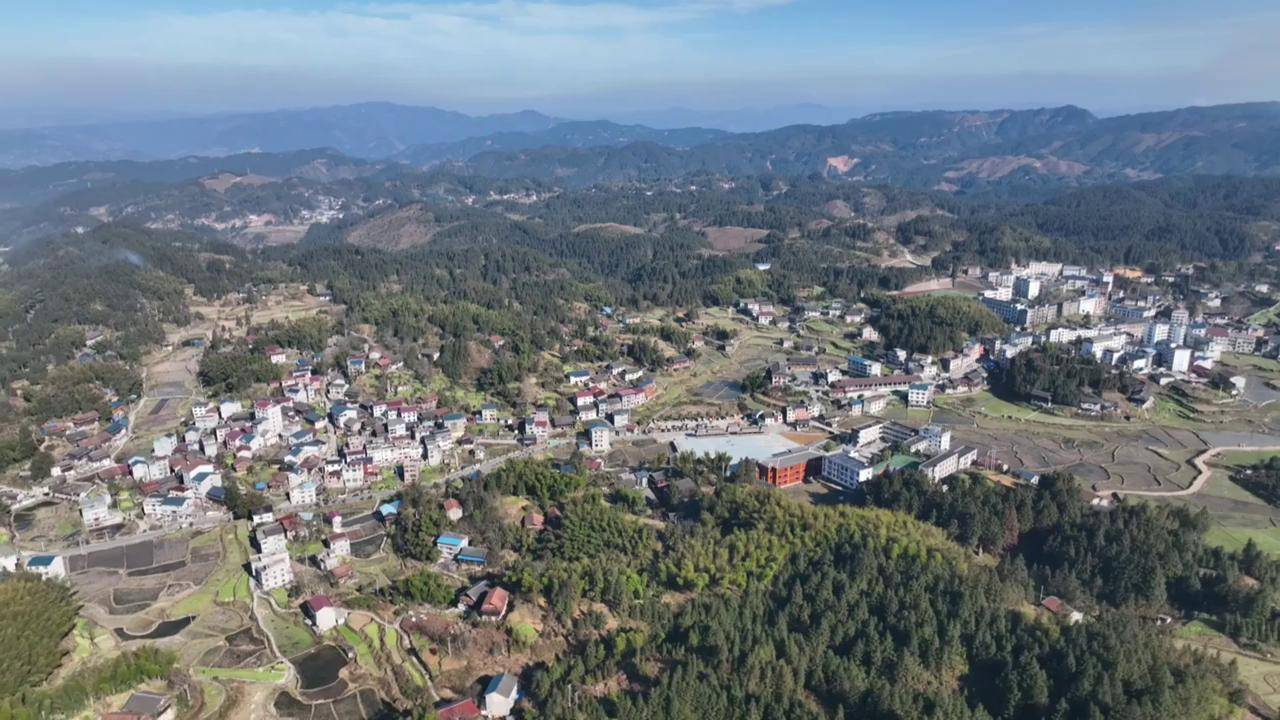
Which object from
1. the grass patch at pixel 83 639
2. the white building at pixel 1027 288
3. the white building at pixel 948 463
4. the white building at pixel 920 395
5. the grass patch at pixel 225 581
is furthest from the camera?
the white building at pixel 1027 288

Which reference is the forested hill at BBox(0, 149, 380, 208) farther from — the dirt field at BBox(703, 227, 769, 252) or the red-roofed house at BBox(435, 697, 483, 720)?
the red-roofed house at BBox(435, 697, 483, 720)

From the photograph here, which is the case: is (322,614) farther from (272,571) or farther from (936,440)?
(936,440)

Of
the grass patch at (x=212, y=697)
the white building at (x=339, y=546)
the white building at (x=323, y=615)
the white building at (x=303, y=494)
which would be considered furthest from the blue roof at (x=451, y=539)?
the grass patch at (x=212, y=697)

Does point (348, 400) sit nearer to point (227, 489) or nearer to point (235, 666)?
point (227, 489)

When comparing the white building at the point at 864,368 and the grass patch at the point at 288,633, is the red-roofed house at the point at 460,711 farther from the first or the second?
the white building at the point at 864,368

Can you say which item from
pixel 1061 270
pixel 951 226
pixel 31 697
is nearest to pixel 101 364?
pixel 31 697

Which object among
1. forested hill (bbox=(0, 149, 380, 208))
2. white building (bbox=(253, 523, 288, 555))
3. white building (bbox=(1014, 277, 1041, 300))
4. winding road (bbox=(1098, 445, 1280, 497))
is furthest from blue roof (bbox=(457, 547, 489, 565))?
forested hill (bbox=(0, 149, 380, 208))
